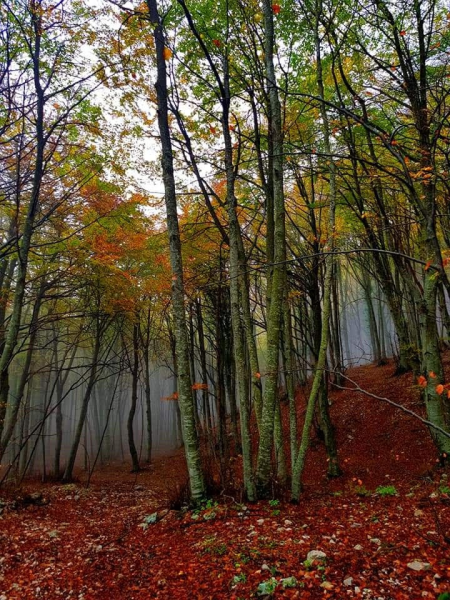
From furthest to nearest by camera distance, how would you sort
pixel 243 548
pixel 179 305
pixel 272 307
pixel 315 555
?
pixel 179 305 < pixel 272 307 < pixel 243 548 < pixel 315 555

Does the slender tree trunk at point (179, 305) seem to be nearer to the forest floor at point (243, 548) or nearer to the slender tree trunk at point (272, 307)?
the forest floor at point (243, 548)

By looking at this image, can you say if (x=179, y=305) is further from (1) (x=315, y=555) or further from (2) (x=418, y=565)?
(2) (x=418, y=565)

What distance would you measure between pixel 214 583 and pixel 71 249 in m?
8.43

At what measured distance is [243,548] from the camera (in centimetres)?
335

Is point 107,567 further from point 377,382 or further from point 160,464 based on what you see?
point 160,464

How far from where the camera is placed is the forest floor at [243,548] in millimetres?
2613

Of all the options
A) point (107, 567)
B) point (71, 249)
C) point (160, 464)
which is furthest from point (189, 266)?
point (160, 464)

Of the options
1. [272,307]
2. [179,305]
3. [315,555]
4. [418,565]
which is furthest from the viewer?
[179,305]

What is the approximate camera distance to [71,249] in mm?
9109

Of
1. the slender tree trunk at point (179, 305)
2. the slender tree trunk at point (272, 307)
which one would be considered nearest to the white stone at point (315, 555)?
the slender tree trunk at point (272, 307)

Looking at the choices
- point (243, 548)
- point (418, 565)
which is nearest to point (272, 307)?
point (243, 548)

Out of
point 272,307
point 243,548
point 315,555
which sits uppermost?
point 272,307

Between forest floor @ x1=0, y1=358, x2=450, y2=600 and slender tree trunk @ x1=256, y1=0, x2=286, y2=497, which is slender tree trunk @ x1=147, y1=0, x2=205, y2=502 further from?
slender tree trunk @ x1=256, y1=0, x2=286, y2=497

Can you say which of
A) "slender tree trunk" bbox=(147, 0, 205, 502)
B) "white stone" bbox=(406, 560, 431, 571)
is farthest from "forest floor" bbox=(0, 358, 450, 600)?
"slender tree trunk" bbox=(147, 0, 205, 502)
